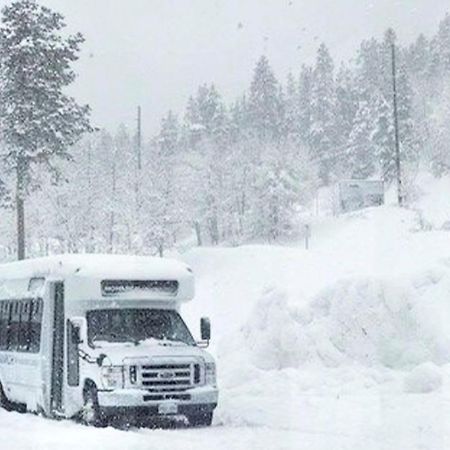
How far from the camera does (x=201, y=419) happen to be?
1611 centimetres

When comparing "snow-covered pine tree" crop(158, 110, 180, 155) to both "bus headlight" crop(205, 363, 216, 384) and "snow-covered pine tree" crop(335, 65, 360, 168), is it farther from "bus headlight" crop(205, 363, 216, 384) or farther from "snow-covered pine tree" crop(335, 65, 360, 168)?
"bus headlight" crop(205, 363, 216, 384)

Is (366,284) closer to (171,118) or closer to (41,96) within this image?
(41,96)

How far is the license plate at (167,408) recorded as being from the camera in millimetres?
15562

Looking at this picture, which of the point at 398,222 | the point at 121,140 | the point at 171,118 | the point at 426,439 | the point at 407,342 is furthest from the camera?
the point at 121,140

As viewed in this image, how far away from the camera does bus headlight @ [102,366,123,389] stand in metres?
15.5

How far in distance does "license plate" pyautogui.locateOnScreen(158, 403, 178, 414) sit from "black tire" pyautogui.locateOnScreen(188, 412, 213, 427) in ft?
1.62

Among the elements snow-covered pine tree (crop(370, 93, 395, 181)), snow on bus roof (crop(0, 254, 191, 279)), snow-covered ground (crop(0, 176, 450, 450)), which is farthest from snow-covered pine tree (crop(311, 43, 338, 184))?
snow on bus roof (crop(0, 254, 191, 279))

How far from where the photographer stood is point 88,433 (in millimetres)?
13602

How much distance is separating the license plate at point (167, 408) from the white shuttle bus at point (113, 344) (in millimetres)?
16

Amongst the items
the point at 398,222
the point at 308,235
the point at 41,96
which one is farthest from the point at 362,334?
the point at 308,235

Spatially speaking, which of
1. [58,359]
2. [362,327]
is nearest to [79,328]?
[58,359]

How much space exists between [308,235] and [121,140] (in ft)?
272

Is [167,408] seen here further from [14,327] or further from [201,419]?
[14,327]

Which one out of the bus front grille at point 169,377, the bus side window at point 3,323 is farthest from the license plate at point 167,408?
the bus side window at point 3,323
